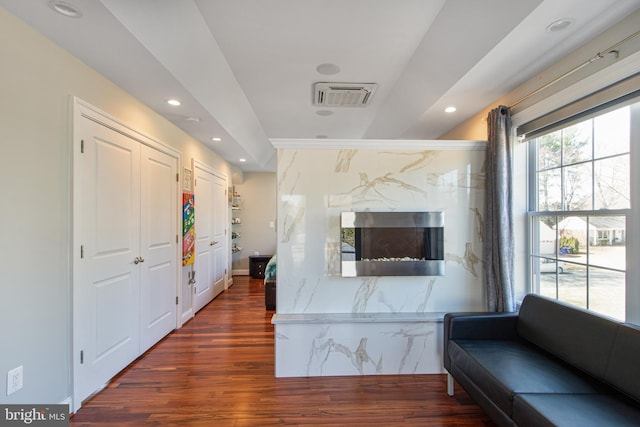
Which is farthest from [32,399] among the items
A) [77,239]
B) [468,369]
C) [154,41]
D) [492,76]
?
[492,76]

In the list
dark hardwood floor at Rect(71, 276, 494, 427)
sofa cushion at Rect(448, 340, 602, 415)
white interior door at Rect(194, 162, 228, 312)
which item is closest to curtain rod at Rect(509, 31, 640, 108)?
sofa cushion at Rect(448, 340, 602, 415)

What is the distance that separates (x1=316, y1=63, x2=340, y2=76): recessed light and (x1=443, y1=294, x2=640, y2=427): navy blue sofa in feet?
8.03

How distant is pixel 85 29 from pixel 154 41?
0.36m

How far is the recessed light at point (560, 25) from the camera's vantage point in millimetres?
1657

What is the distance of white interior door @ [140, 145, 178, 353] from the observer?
291cm

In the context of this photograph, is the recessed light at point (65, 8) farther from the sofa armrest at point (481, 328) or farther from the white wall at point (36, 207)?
the sofa armrest at point (481, 328)

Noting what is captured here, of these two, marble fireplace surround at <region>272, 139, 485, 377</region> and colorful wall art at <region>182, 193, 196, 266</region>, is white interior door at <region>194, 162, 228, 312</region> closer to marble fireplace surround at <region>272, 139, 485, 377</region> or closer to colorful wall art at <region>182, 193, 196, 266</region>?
colorful wall art at <region>182, 193, 196, 266</region>

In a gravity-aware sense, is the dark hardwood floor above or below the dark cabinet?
below

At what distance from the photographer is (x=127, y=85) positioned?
7.97 ft

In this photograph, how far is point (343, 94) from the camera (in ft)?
11.3

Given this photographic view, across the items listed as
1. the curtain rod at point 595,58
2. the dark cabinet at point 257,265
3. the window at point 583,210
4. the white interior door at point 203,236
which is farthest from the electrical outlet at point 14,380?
the dark cabinet at point 257,265

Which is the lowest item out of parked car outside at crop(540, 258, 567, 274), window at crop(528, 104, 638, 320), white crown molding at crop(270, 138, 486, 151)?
parked car outside at crop(540, 258, 567, 274)

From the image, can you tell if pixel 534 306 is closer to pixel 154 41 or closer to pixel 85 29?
pixel 154 41

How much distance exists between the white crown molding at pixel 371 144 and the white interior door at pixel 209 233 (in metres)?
2.01
